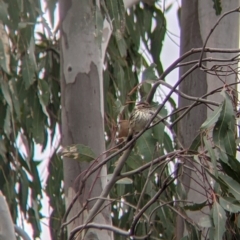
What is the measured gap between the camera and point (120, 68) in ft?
7.29

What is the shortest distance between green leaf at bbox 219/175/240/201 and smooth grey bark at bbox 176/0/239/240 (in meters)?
0.35

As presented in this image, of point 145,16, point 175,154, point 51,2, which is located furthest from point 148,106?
point 145,16

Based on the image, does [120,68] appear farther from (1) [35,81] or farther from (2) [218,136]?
(2) [218,136]

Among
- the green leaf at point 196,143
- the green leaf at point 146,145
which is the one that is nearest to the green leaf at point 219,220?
the green leaf at point 196,143

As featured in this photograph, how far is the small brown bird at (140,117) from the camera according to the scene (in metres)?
1.10

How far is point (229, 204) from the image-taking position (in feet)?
3.38

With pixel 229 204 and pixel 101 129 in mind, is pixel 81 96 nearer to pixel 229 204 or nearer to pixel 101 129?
pixel 101 129

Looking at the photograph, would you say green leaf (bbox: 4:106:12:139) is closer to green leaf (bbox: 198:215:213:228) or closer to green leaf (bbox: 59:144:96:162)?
green leaf (bbox: 59:144:96:162)

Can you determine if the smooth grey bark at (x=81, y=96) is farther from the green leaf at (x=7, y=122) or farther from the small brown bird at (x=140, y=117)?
the green leaf at (x=7, y=122)

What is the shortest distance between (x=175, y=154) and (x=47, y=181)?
1.36 meters

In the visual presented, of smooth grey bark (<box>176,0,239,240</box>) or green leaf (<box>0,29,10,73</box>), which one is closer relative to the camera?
smooth grey bark (<box>176,0,239,240</box>)

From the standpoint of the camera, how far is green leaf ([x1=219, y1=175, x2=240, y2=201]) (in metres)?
1.04

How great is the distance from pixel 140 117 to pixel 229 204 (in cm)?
19

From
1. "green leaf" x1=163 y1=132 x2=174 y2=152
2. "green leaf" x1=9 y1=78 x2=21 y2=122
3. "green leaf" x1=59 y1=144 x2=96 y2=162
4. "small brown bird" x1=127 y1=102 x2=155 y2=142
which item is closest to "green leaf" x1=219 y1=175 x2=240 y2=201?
"small brown bird" x1=127 y1=102 x2=155 y2=142
